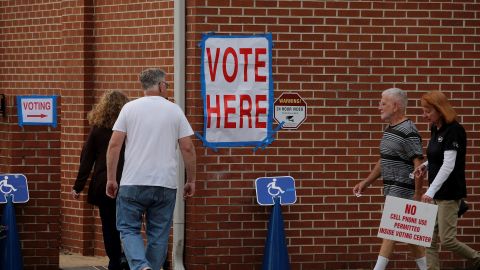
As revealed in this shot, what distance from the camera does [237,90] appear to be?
12.3 meters

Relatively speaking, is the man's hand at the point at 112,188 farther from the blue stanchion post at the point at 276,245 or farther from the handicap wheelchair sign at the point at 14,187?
the blue stanchion post at the point at 276,245

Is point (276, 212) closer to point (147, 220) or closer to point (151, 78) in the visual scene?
point (147, 220)

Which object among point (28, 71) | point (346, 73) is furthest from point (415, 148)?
point (28, 71)

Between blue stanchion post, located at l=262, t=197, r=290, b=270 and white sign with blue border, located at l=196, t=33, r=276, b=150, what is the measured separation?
2.66 feet

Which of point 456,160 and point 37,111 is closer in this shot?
point 456,160

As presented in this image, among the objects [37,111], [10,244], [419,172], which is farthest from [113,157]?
[419,172]

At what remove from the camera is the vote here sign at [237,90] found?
12188 mm

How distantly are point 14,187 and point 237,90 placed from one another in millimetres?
2344

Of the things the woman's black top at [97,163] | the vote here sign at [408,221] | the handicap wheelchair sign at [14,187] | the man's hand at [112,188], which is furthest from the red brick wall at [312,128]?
the man's hand at [112,188]

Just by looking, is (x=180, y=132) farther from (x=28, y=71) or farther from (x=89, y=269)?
(x=28, y=71)

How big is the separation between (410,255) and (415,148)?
1.99 m

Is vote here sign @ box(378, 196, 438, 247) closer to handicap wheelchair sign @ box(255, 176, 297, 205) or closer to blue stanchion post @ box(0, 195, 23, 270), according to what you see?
handicap wheelchair sign @ box(255, 176, 297, 205)

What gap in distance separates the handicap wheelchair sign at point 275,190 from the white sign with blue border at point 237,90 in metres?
0.45

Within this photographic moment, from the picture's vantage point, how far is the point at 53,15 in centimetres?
1480
